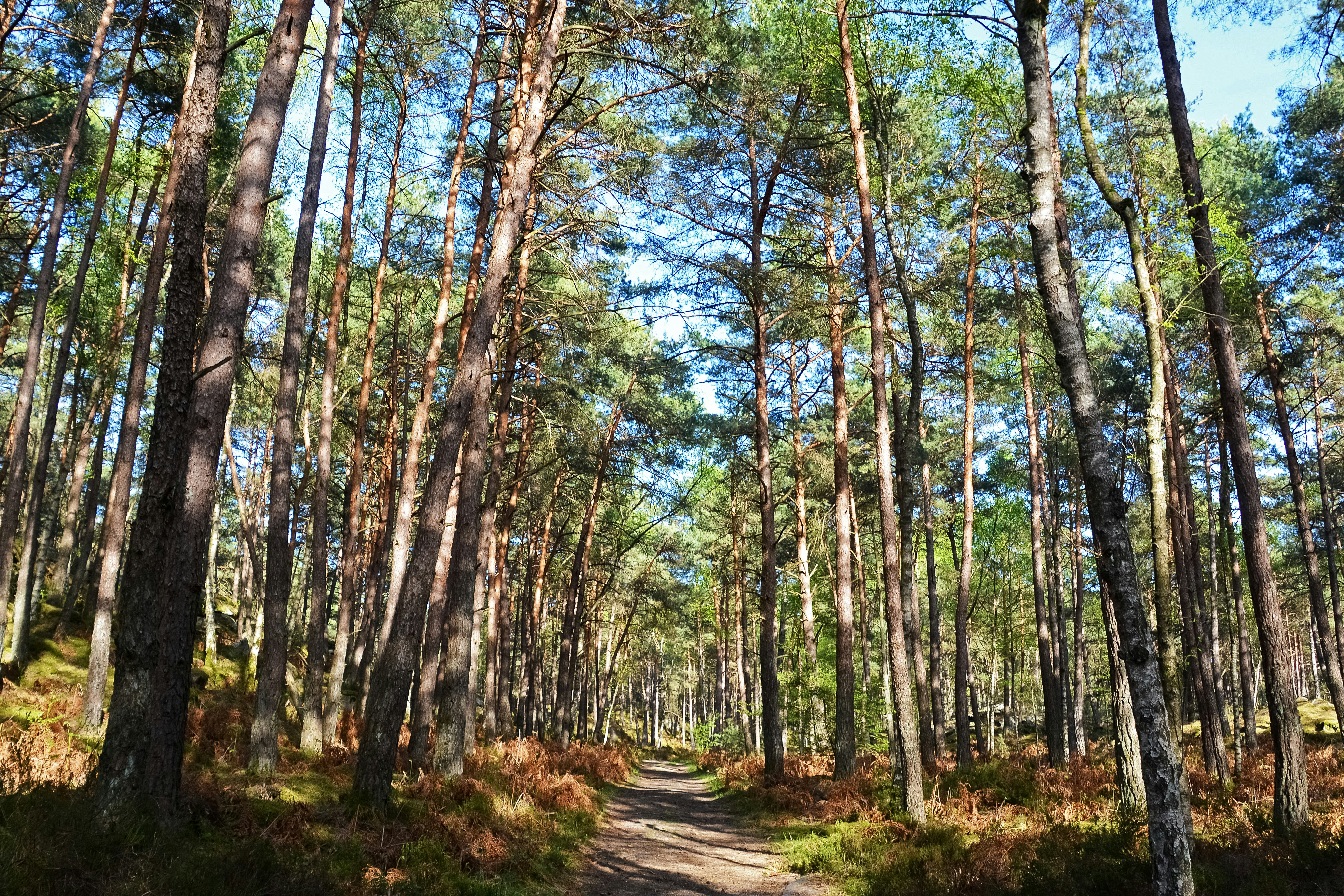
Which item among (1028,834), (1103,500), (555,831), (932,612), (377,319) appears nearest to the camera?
(1103,500)

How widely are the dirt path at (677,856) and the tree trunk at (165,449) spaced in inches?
179

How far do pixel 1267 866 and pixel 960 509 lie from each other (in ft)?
68.5

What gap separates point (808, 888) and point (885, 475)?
5.38 meters

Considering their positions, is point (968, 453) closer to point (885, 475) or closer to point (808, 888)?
point (885, 475)

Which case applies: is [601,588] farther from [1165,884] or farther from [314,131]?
[1165,884]

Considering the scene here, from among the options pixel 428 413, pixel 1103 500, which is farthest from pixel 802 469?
pixel 1103 500

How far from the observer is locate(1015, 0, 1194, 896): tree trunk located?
17.4 feet

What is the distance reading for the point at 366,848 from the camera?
6477 mm

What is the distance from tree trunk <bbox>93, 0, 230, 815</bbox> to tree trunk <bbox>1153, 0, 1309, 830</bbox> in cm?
1076

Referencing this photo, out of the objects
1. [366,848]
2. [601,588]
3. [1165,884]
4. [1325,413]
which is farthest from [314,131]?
[1325,413]

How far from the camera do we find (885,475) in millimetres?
10625

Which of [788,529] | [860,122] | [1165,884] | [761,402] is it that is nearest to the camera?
[1165,884]

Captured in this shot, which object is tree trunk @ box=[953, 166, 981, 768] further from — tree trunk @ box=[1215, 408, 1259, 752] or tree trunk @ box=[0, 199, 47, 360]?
tree trunk @ box=[0, 199, 47, 360]

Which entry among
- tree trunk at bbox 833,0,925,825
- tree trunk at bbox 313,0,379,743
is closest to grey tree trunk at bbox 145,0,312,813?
tree trunk at bbox 313,0,379,743
